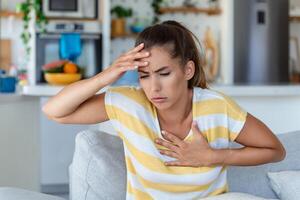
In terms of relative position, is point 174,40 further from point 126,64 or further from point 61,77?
point 61,77

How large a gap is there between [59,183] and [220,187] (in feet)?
11.4

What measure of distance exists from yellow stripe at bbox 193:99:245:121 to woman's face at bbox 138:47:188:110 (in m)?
0.08

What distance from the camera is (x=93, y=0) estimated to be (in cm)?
563

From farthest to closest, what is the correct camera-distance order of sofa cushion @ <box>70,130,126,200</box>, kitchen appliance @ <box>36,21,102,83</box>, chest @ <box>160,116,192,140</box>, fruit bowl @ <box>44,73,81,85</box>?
kitchen appliance @ <box>36,21,102,83</box>
fruit bowl @ <box>44,73,81,85</box>
sofa cushion @ <box>70,130,126,200</box>
chest @ <box>160,116,192,140</box>

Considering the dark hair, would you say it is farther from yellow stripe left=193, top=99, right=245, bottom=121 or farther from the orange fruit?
the orange fruit

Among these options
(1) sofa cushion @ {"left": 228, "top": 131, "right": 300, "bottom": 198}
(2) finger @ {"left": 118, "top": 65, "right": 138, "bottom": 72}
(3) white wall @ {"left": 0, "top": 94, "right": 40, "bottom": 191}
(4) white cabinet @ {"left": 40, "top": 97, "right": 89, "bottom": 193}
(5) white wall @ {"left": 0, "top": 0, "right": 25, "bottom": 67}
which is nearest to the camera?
(2) finger @ {"left": 118, "top": 65, "right": 138, "bottom": 72}

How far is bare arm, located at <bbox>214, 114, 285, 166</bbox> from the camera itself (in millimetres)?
1521

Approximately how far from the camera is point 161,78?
1458mm

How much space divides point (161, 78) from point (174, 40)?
0.38 feet

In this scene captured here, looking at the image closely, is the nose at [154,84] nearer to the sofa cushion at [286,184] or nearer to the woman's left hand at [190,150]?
the woman's left hand at [190,150]

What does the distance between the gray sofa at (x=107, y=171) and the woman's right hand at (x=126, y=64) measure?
0.33 metres

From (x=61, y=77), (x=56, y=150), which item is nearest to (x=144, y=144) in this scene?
(x=61, y=77)

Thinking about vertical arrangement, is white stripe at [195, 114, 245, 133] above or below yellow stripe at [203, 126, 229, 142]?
above

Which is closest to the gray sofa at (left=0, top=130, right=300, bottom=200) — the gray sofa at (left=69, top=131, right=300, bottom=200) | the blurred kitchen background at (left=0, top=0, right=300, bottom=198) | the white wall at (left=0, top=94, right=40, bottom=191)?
the gray sofa at (left=69, top=131, right=300, bottom=200)
